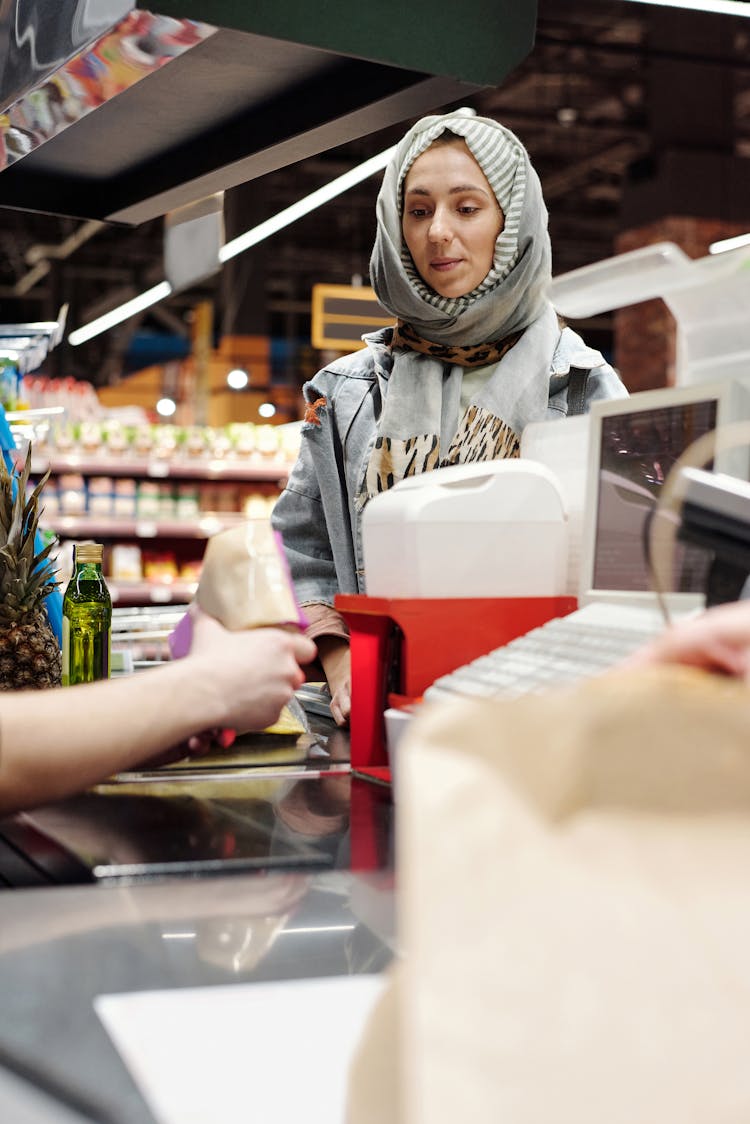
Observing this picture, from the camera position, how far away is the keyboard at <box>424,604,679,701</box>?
45.3 inches

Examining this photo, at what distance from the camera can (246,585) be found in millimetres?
1192

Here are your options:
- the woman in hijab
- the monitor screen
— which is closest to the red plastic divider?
the monitor screen

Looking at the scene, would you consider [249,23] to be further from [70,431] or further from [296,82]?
[70,431]

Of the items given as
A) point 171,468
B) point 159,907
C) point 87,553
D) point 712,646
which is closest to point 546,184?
Result: point 171,468

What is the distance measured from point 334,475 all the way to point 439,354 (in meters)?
0.31

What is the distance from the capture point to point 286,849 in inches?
41.6

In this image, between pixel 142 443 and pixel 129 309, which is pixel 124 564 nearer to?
pixel 142 443

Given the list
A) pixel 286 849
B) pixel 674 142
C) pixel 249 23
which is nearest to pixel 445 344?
pixel 249 23

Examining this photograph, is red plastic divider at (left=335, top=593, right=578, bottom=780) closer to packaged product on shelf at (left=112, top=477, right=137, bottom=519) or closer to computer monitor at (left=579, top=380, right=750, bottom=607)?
computer monitor at (left=579, top=380, right=750, bottom=607)

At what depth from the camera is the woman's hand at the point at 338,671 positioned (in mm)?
1805

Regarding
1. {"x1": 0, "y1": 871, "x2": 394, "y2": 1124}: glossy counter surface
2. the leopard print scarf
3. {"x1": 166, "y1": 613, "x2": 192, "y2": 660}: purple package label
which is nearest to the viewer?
{"x1": 0, "y1": 871, "x2": 394, "y2": 1124}: glossy counter surface

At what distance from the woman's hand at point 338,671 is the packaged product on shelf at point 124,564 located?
6386mm

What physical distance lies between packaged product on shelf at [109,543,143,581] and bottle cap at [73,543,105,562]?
6.49 metres

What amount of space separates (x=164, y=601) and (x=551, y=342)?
21.2 feet
